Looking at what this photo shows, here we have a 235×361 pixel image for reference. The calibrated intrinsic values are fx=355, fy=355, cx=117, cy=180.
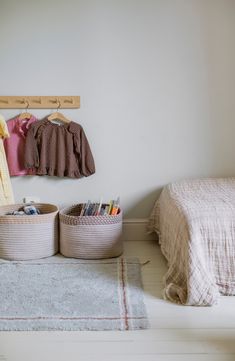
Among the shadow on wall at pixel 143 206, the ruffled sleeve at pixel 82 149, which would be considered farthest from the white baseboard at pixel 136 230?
the ruffled sleeve at pixel 82 149

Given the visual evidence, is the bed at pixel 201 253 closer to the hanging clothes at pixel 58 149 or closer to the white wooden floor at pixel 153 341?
the white wooden floor at pixel 153 341

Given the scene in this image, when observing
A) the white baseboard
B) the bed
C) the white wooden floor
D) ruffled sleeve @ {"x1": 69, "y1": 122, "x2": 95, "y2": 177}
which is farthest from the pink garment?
the white wooden floor

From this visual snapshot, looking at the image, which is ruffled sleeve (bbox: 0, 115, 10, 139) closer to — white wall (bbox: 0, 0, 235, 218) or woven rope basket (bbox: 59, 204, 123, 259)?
white wall (bbox: 0, 0, 235, 218)

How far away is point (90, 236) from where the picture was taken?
95.7 inches

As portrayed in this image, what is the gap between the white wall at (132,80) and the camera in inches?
107

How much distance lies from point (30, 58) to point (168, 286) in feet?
6.43

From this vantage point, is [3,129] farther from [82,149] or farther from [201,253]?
[201,253]

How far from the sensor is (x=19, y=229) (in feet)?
7.96

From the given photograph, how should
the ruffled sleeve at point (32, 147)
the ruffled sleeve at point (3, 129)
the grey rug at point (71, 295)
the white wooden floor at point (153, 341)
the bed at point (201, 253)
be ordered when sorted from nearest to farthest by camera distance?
the white wooden floor at point (153, 341) → the grey rug at point (71, 295) → the bed at point (201, 253) → the ruffled sleeve at point (3, 129) → the ruffled sleeve at point (32, 147)

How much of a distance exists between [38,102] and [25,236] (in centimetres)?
105

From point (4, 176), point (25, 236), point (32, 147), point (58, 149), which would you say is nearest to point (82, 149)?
point (58, 149)

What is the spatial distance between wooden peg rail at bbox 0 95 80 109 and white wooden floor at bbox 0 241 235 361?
1665mm

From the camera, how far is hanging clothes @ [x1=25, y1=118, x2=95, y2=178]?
2750mm

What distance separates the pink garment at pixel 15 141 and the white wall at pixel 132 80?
9 cm
